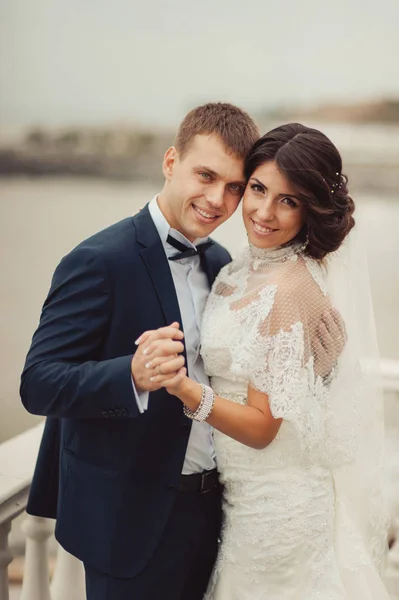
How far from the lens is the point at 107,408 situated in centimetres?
124

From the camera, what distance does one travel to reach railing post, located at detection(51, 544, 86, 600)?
5.94 ft

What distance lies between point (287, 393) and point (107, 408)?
0.37m

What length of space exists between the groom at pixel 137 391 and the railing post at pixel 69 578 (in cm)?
33

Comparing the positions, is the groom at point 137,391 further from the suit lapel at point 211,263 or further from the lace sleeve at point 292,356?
the lace sleeve at point 292,356

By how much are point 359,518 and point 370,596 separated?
0.59ft

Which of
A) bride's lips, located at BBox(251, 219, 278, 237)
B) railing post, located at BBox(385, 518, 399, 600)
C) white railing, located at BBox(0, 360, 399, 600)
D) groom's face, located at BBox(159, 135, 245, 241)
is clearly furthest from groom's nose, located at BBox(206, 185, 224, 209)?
railing post, located at BBox(385, 518, 399, 600)

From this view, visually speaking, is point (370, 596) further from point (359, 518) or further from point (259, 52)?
point (259, 52)

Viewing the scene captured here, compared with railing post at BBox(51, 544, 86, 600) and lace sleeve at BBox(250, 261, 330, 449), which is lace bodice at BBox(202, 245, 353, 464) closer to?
lace sleeve at BBox(250, 261, 330, 449)

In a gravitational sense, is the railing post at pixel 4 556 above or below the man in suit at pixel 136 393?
below

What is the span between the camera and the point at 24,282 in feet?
19.5

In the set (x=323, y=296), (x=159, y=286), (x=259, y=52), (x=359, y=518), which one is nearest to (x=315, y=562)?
(x=359, y=518)

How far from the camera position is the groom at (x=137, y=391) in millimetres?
1265

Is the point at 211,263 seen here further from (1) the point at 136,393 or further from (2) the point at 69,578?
(2) the point at 69,578

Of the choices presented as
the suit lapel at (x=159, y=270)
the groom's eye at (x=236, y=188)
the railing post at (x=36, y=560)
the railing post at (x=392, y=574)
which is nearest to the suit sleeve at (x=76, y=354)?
the suit lapel at (x=159, y=270)
